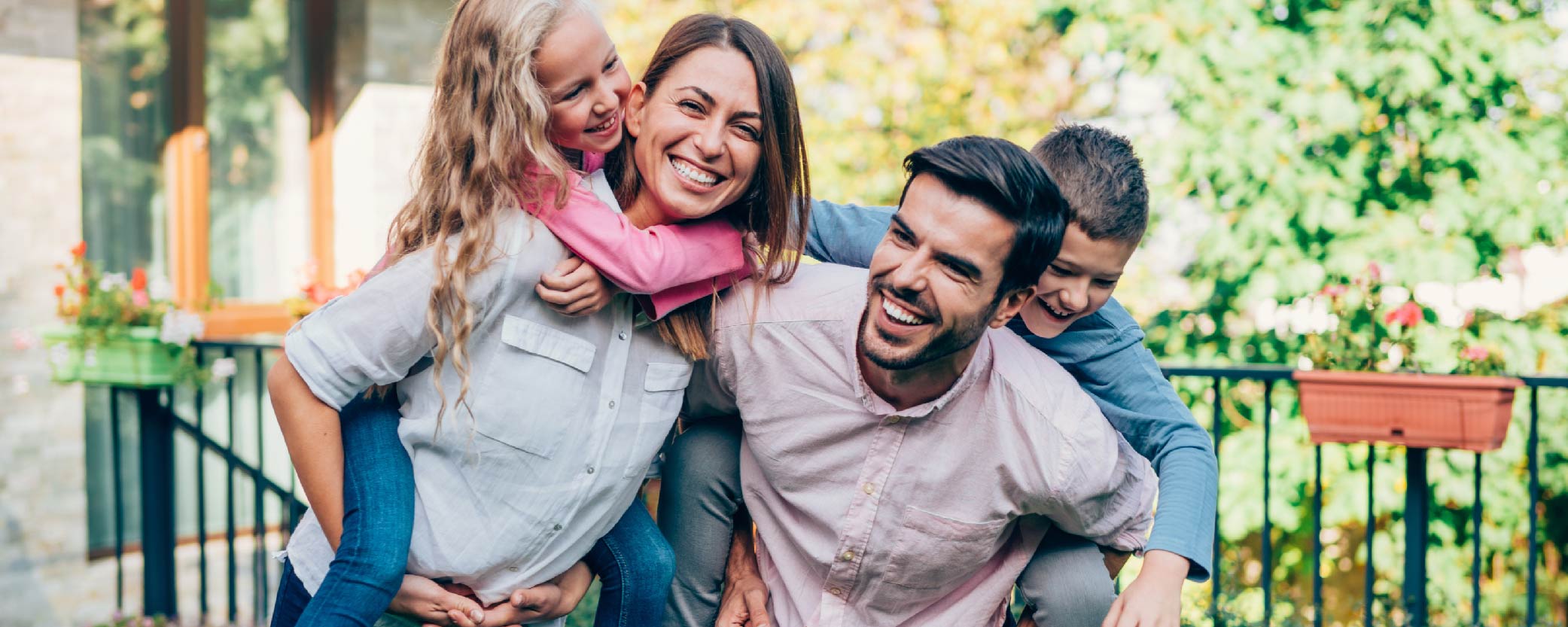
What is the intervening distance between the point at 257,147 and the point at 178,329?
76.3 inches

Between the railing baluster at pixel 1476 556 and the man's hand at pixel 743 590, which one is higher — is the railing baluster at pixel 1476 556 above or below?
below

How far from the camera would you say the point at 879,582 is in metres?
2.20

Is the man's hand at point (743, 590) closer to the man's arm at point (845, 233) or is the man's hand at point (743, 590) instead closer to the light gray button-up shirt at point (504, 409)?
the light gray button-up shirt at point (504, 409)

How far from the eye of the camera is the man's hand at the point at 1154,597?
1.98 meters

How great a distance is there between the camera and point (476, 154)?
193cm

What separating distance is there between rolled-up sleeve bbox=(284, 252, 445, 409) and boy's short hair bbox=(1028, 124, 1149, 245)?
109 cm

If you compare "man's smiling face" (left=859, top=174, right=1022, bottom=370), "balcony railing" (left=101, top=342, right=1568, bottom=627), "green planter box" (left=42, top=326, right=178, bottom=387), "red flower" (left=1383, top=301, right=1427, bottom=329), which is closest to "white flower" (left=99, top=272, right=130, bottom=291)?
"green planter box" (left=42, top=326, right=178, bottom=387)

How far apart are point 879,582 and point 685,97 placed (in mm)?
965

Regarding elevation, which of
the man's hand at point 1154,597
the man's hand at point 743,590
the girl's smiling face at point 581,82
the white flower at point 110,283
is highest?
the girl's smiling face at point 581,82

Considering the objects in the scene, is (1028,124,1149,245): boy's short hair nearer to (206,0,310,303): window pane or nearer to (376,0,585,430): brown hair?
(376,0,585,430): brown hair

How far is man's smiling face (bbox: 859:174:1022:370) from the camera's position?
197cm

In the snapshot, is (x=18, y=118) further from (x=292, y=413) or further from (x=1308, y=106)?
(x=1308, y=106)

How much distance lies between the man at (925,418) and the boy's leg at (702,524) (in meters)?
0.06

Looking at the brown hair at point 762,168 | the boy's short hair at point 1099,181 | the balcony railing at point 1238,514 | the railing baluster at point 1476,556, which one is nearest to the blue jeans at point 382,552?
the brown hair at point 762,168
